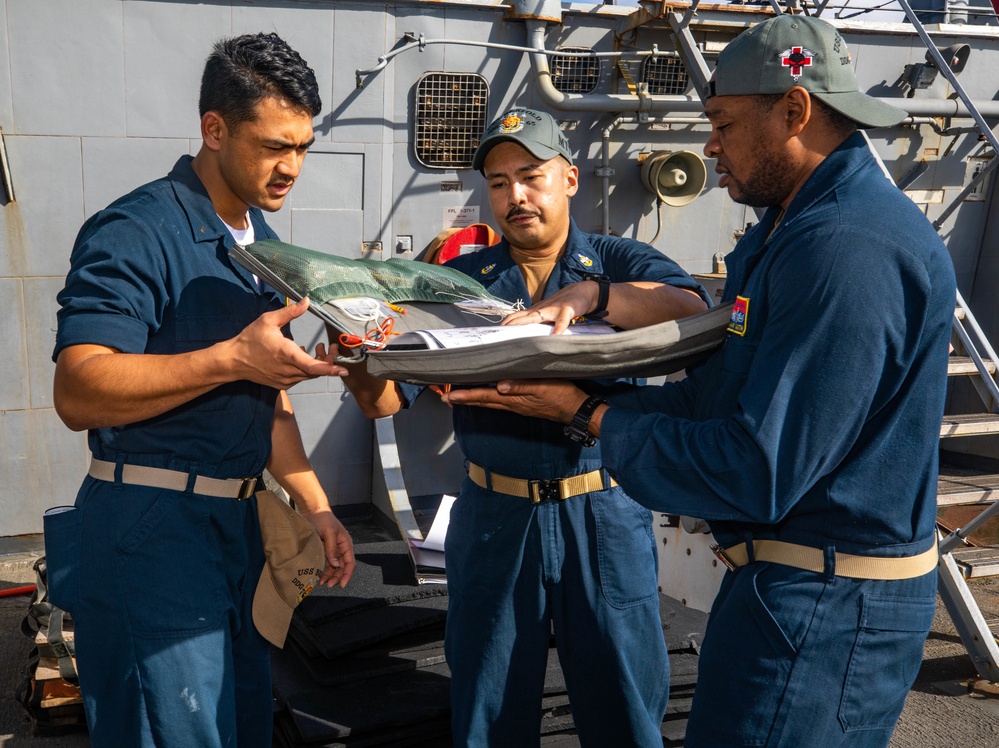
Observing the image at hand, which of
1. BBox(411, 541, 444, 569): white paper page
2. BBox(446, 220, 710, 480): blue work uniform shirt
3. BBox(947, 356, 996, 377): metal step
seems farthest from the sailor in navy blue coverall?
BBox(947, 356, 996, 377): metal step

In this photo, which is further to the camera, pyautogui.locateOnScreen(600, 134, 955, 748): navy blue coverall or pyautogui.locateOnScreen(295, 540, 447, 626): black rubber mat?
pyautogui.locateOnScreen(295, 540, 447, 626): black rubber mat

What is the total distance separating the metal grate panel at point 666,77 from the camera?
21.0 ft

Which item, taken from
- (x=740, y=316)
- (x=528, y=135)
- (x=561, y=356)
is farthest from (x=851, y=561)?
(x=528, y=135)

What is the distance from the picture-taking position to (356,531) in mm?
6234

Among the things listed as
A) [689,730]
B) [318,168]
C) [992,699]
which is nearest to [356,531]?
[318,168]

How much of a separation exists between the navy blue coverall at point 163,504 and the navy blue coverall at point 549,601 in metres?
0.76

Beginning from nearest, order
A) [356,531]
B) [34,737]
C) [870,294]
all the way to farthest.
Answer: [870,294] → [34,737] → [356,531]

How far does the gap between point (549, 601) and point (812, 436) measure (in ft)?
4.30

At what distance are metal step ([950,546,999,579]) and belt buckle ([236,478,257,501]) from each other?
3996 millimetres

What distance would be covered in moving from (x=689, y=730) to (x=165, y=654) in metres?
1.25

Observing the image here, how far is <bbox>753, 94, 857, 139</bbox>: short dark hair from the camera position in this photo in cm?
180

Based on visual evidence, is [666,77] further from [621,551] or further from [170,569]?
[170,569]

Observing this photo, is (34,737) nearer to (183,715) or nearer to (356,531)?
(183,715)

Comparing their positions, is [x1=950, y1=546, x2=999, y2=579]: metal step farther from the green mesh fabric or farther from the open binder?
the green mesh fabric
